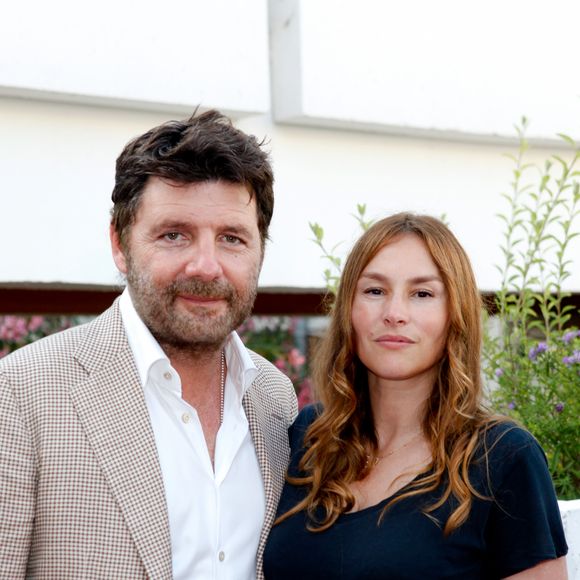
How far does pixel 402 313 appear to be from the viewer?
110 inches

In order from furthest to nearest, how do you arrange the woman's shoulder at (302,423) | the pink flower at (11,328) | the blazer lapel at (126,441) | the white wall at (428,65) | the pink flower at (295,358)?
the pink flower at (295,358) < the pink flower at (11,328) < the white wall at (428,65) < the woman's shoulder at (302,423) < the blazer lapel at (126,441)

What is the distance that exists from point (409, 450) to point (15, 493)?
105 cm

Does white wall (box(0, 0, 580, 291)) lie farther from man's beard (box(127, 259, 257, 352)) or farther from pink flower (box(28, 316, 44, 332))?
pink flower (box(28, 316, 44, 332))

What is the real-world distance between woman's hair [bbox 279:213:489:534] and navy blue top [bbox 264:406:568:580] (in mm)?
48

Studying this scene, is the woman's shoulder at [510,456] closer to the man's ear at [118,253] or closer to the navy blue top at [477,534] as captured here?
the navy blue top at [477,534]

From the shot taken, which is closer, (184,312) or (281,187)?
(184,312)

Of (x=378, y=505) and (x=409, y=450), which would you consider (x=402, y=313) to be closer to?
(x=409, y=450)

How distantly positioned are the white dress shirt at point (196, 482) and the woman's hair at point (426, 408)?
0.14 meters

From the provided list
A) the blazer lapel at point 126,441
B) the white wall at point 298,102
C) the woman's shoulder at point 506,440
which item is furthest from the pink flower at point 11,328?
the woman's shoulder at point 506,440

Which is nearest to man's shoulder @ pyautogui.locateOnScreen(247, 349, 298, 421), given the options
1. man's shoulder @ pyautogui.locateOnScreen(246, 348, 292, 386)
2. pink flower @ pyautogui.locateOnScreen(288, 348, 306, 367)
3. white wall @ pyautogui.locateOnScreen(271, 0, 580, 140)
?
man's shoulder @ pyautogui.locateOnScreen(246, 348, 292, 386)

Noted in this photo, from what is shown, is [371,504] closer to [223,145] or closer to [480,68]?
[223,145]

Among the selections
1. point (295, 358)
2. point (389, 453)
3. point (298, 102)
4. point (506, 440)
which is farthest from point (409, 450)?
point (295, 358)

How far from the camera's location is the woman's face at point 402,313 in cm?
282

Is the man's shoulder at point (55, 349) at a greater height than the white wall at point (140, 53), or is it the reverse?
the white wall at point (140, 53)
